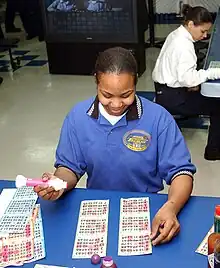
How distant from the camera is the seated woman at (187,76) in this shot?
11.1 ft

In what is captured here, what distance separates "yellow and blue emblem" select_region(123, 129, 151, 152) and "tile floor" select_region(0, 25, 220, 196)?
1427 mm

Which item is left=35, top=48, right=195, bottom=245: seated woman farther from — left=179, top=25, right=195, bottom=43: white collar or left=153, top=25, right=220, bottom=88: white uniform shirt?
left=179, top=25, right=195, bottom=43: white collar

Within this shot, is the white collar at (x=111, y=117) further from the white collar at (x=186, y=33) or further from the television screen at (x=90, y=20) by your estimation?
the television screen at (x=90, y=20)

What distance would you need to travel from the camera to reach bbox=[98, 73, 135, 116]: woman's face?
68.4 inches

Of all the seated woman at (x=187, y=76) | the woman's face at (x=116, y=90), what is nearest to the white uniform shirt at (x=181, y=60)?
the seated woman at (x=187, y=76)

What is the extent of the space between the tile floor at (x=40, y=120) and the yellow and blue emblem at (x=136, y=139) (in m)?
1.43

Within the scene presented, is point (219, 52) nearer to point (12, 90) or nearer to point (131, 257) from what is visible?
point (131, 257)

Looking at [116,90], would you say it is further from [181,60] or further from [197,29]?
[197,29]

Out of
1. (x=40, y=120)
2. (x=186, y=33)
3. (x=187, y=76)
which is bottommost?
(x=40, y=120)

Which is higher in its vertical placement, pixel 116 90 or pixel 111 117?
pixel 116 90

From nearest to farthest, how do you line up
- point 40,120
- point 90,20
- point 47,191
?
point 47,191 → point 40,120 → point 90,20

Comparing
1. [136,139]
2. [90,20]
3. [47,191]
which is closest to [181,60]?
[136,139]

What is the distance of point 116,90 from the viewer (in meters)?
1.74

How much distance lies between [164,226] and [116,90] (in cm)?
50
